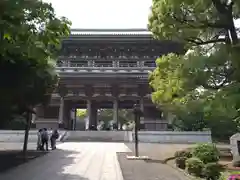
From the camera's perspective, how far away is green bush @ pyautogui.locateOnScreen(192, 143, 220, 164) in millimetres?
9758

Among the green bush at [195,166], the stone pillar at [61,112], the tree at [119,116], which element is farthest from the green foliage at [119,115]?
the green bush at [195,166]

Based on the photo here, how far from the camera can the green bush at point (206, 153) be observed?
384 inches

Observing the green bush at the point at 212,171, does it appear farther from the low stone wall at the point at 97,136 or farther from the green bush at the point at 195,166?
the low stone wall at the point at 97,136

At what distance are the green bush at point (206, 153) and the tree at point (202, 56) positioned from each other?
1.58m

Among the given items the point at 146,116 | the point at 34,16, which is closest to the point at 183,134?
the point at 146,116

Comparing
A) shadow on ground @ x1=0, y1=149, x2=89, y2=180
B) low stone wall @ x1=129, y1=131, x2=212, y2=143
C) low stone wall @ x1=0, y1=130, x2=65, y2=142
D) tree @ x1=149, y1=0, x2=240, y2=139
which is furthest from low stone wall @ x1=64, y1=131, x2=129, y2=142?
tree @ x1=149, y1=0, x2=240, y2=139

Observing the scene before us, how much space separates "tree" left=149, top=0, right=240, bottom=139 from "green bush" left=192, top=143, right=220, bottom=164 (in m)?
1.58

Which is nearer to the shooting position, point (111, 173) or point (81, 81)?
point (111, 173)

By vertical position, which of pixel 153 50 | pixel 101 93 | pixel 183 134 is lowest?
pixel 183 134

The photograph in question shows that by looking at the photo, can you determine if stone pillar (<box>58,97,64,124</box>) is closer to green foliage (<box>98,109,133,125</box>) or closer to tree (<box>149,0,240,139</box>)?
green foliage (<box>98,109,133,125</box>)

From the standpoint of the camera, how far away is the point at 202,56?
318 inches

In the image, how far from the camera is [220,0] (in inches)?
312

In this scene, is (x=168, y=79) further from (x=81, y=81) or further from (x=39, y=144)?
(x=81, y=81)

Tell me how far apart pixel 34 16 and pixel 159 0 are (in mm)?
4685
